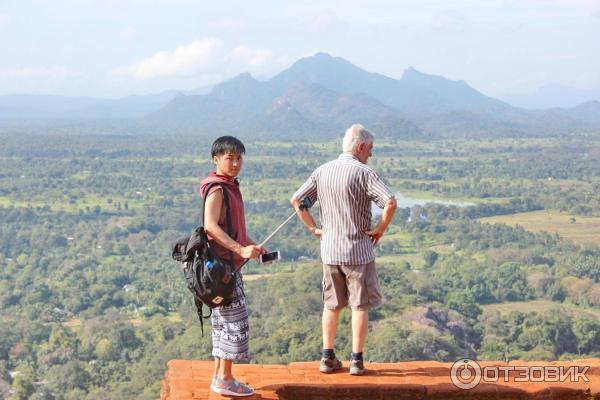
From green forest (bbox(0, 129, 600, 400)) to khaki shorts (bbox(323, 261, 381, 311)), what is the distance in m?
3.73

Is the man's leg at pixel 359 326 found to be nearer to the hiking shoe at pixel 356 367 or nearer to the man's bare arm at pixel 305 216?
the hiking shoe at pixel 356 367

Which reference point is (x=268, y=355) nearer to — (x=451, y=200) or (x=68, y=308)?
(x=68, y=308)

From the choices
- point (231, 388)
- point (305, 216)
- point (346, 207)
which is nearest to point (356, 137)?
point (346, 207)

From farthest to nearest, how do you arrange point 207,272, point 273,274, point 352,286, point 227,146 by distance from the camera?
point 273,274 < point 352,286 < point 227,146 < point 207,272

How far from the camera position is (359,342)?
4.88 metres

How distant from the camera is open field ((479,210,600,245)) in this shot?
54.6 m

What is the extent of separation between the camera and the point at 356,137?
4750mm

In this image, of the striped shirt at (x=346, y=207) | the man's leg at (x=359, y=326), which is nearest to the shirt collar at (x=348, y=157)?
the striped shirt at (x=346, y=207)

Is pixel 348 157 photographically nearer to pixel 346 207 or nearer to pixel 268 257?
pixel 346 207

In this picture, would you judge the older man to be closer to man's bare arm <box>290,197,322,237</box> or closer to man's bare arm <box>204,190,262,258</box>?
man's bare arm <box>290,197,322,237</box>

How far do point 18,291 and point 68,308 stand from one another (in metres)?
5.05

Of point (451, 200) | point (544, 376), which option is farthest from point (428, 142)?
point (544, 376)

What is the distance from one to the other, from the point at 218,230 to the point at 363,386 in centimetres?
130
